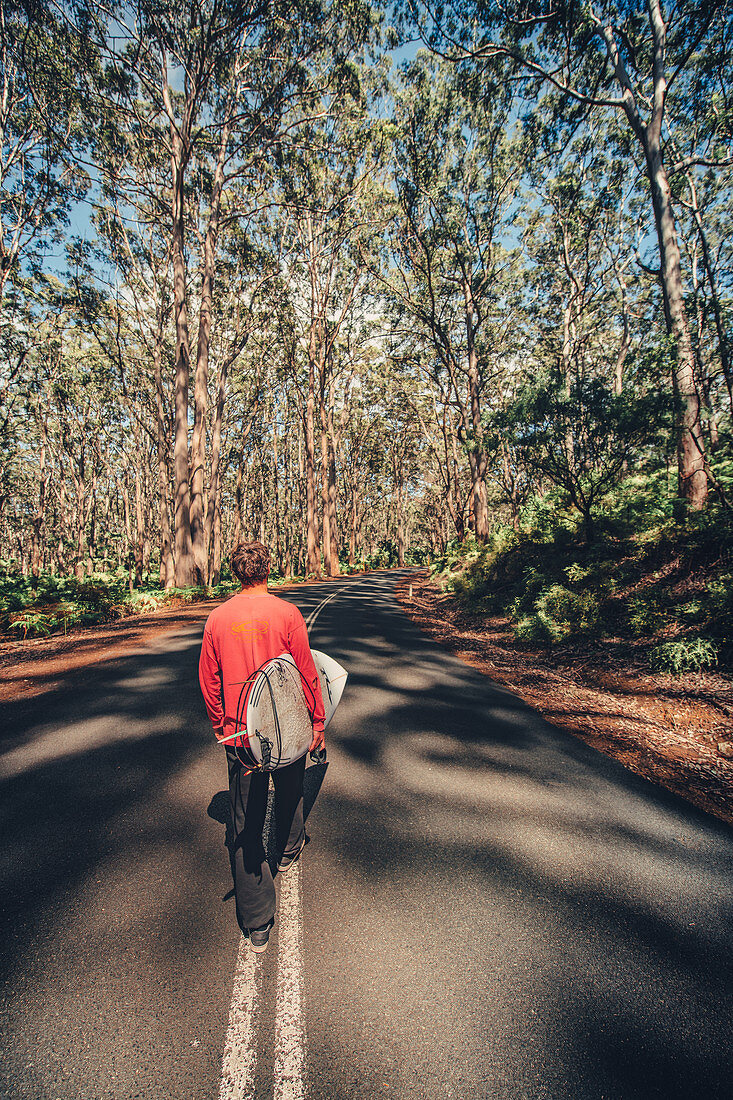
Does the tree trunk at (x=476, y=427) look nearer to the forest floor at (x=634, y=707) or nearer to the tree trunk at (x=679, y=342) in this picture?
the tree trunk at (x=679, y=342)

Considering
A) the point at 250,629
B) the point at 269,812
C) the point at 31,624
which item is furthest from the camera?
the point at 31,624

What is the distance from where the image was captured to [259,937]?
239cm

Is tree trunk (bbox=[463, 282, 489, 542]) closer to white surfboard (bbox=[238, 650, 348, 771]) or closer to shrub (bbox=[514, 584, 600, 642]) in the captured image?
shrub (bbox=[514, 584, 600, 642])

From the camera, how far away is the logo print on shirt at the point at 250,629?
255 cm

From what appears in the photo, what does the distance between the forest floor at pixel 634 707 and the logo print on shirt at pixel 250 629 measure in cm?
406

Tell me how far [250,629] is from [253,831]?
1.11 m

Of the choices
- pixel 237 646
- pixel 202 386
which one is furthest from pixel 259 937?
pixel 202 386

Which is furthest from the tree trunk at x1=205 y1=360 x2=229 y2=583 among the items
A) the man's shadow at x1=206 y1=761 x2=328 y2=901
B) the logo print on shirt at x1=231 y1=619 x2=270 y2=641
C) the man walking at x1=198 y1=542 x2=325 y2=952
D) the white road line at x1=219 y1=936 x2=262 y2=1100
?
the white road line at x1=219 y1=936 x2=262 y2=1100

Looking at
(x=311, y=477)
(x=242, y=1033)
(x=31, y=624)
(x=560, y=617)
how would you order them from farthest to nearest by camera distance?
1. (x=311, y=477)
2. (x=31, y=624)
3. (x=560, y=617)
4. (x=242, y=1033)

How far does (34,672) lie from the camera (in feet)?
24.4

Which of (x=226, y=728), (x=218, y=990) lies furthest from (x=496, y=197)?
(x=218, y=990)

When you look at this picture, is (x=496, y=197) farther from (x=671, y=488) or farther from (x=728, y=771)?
(x=728, y=771)

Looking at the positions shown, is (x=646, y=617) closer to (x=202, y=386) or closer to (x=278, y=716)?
(x=278, y=716)

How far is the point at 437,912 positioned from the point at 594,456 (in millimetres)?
10189
